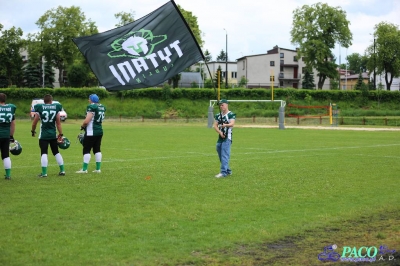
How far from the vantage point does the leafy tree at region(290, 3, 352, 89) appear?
95500 mm

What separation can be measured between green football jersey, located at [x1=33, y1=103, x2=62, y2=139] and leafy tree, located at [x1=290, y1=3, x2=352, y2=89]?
84.5m

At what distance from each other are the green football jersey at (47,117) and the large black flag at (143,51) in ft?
6.82

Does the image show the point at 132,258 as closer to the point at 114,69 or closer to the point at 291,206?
the point at 291,206

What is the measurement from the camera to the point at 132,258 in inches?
285

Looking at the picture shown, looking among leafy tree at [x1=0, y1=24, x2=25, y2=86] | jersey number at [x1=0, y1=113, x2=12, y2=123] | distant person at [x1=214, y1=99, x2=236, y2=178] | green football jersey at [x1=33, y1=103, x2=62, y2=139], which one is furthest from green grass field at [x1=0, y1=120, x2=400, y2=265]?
leafy tree at [x1=0, y1=24, x2=25, y2=86]

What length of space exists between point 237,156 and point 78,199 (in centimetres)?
1096

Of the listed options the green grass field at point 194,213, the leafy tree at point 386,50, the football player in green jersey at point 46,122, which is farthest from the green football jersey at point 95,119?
the leafy tree at point 386,50

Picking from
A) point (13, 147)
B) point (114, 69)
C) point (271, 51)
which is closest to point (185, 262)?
point (114, 69)

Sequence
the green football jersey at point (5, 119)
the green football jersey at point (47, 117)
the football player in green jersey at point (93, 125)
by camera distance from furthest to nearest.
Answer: the football player in green jersey at point (93, 125) → the green football jersey at point (47, 117) → the green football jersey at point (5, 119)

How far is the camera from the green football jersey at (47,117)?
14.3 metres

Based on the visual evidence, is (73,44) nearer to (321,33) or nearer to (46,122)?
(321,33)

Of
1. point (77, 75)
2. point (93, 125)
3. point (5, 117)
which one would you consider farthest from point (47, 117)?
point (77, 75)

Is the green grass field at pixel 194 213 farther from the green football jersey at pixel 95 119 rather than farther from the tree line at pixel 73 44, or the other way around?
the tree line at pixel 73 44

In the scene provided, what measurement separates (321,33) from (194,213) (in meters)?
90.8
